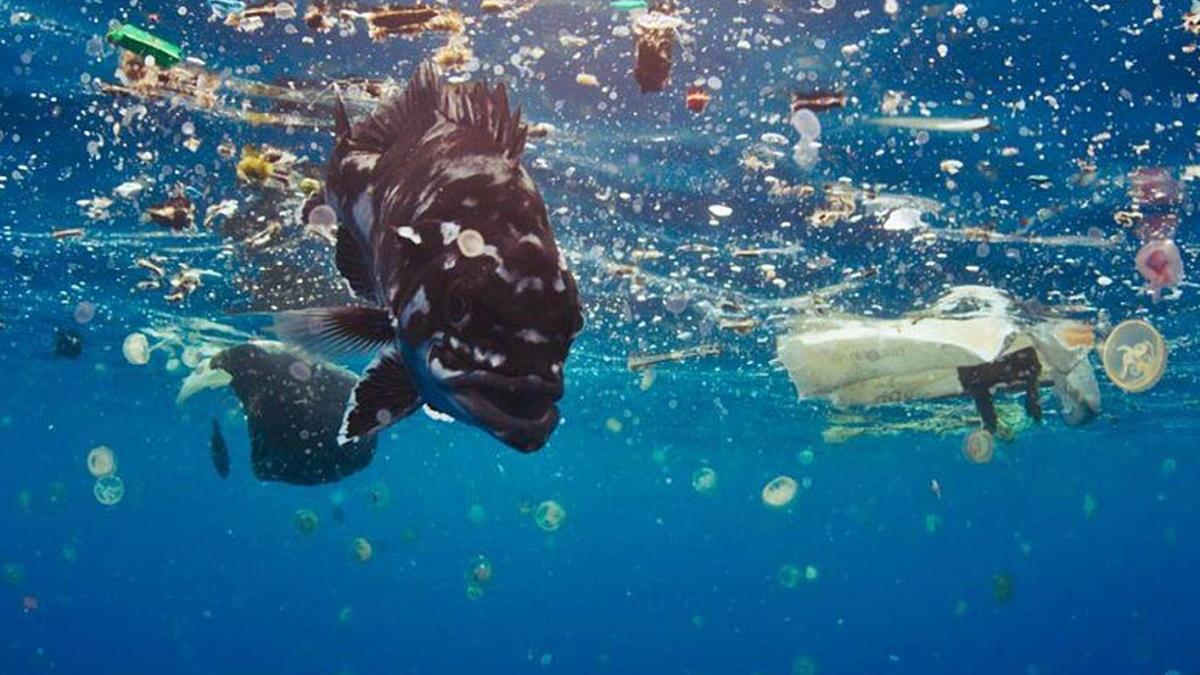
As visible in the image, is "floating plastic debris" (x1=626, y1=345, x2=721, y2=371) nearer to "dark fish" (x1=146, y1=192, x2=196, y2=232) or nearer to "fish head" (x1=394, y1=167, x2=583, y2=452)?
"dark fish" (x1=146, y1=192, x2=196, y2=232)

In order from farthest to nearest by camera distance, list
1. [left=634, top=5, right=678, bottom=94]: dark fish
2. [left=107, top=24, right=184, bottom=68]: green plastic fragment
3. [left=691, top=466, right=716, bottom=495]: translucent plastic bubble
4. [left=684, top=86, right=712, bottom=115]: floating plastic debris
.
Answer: [left=691, top=466, right=716, bottom=495]: translucent plastic bubble → [left=684, top=86, right=712, bottom=115]: floating plastic debris → [left=634, top=5, right=678, bottom=94]: dark fish → [left=107, top=24, right=184, bottom=68]: green plastic fragment

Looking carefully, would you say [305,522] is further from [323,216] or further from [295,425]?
[323,216]

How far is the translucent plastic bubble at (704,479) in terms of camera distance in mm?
66875

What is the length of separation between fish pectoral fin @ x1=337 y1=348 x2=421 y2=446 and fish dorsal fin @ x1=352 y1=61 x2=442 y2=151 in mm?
1022

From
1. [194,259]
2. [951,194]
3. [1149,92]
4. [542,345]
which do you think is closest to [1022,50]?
[1149,92]

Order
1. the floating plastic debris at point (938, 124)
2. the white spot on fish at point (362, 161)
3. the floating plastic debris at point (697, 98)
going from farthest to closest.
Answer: the floating plastic debris at point (938, 124) → the floating plastic debris at point (697, 98) → the white spot on fish at point (362, 161)

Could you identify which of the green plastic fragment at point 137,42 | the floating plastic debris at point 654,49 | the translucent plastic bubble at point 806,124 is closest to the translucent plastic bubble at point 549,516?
the translucent plastic bubble at point 806,124

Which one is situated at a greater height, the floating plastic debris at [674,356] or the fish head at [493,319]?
the fish head at [493,319]

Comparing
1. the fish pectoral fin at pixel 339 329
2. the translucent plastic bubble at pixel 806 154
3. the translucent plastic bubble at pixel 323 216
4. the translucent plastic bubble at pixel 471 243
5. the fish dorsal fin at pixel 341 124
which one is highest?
the translucent plastic bubble at pixel 471 243

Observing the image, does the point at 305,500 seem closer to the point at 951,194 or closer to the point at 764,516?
the point at 764,516

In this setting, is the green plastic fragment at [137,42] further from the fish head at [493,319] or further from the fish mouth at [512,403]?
the fish mouth at [512,403]

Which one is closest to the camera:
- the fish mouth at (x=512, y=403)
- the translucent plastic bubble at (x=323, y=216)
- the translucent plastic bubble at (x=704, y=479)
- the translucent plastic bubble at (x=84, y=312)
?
the fish mouth at (x=512, y=403)

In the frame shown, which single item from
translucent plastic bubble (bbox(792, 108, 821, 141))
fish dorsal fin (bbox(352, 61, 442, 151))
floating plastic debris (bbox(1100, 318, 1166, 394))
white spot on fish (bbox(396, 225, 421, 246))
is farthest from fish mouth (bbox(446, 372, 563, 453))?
floating plastic debris (bbox(1100, 318, 1166, 394))

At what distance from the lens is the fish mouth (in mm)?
2518
